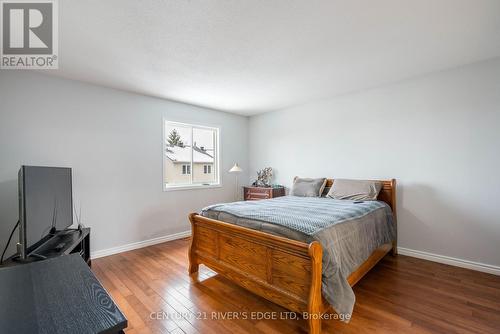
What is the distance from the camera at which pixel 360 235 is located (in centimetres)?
224

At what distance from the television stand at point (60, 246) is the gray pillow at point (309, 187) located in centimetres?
288

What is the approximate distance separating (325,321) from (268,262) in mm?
619

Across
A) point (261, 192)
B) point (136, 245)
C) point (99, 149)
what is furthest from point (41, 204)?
point (261, 192)

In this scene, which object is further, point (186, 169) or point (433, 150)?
point (186, 169)

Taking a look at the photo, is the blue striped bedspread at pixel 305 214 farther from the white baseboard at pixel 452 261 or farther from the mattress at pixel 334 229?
the white baseboard at pixel 452 261

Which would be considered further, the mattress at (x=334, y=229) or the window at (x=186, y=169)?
the window at (x=186, y=169)

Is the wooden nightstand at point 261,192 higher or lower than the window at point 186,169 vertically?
lower

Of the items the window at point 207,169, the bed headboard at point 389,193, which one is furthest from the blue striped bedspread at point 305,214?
the window at point 207,169

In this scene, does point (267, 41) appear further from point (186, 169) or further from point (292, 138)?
point (186, 169)

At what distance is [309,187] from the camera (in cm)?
375

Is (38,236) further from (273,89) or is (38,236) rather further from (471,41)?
(471,41)

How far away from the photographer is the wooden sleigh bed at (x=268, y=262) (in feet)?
5.37

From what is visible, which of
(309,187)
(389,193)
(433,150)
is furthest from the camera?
(309,187)

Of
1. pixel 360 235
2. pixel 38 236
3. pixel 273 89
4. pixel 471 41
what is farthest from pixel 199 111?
pixel 471 41
